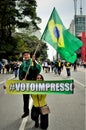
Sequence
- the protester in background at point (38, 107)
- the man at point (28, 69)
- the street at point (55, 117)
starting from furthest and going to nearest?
the man at point (28, 69), the street at point (55, 117), the protester in background at point (38, 107)

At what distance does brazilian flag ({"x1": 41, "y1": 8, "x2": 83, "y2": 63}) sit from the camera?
31.6 feet

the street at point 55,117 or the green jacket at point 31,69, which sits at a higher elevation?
the green jacket at point 31,69

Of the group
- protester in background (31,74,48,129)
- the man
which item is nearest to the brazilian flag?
the man

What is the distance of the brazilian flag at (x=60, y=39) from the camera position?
9.63 meters

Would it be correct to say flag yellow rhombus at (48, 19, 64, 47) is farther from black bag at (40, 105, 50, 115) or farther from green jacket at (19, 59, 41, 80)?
black bag at (40, 105, 50, 115)

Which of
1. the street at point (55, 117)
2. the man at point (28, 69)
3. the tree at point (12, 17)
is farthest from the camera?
the tree at point (12, 17)

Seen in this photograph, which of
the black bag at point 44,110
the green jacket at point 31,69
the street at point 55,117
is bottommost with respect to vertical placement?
the street at point 55,117

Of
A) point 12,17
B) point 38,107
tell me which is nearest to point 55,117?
point 38,107

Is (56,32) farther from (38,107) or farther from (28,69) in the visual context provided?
(38,107)

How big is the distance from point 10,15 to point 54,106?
51.4m

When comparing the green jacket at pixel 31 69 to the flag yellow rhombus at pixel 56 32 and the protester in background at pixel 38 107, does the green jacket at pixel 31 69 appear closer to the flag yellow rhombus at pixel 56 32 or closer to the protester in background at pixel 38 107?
the protester in background at pixel 38 107

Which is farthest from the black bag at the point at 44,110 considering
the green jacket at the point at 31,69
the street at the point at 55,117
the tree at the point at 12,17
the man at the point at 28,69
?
the tree at the point at 12,17

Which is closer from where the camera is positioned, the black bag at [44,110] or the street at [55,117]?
the black bag at [44,110]

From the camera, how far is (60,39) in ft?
32.2
